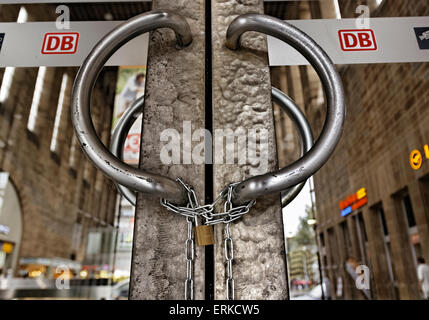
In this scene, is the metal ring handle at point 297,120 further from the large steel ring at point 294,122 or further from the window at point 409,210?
the window at point 409,210

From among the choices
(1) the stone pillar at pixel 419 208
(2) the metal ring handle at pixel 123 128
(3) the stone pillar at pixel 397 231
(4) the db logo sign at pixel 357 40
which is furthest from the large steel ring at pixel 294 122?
(3) the stone pillar at pixel 397 231

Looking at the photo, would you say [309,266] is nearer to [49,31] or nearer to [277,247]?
[277,247]

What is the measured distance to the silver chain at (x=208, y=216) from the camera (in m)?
0.50

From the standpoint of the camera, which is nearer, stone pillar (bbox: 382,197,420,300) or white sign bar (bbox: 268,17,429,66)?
white sign bar (bbox: 268,17,429,66)

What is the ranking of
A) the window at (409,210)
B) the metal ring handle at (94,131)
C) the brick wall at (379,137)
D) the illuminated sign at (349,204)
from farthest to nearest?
the window at (409,210) < the illuminated sign at (349,204) < the brick wall at (379,137) < the metal ring handle at (94,131)

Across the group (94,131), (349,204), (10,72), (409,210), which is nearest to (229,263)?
(94,131)

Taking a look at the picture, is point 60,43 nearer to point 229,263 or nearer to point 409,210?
point 229,263

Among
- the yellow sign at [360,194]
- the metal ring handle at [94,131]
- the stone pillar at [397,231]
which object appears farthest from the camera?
the stone pillar at [397,231]

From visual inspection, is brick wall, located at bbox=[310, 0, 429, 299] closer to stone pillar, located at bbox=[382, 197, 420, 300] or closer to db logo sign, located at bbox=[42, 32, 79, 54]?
stone pillar, located at bbox=[382, 197, 420, 300]

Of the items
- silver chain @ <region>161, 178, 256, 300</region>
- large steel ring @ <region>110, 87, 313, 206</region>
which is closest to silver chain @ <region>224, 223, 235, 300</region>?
silver chain @ <region>161, 178, 256, 300</region>

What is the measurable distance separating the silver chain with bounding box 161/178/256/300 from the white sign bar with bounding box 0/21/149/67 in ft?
1.62

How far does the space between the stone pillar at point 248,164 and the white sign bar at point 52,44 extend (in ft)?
0.87

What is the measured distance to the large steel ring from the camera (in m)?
0.66
